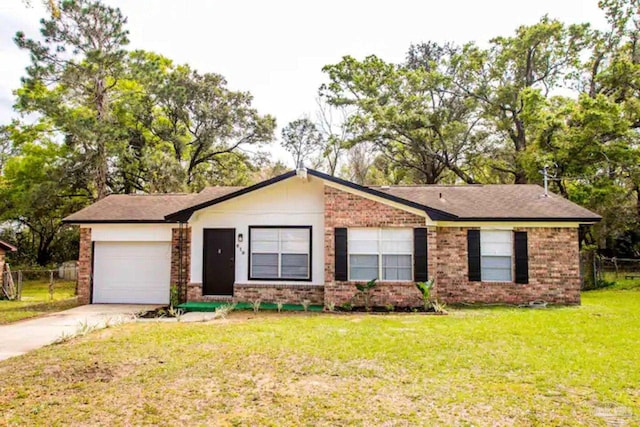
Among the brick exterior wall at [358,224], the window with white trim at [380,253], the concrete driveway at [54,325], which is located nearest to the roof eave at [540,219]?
the brick exterior wall at [358,224]

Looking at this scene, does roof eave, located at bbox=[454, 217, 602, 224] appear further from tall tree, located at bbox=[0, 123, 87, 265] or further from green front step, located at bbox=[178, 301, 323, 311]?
tall tree, located at bbox=[0, 123, 87, 265]

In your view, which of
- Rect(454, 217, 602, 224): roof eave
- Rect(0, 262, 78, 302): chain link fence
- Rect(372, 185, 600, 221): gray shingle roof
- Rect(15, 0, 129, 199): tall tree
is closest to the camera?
Rect(454, 217, 602, 224): roof eave

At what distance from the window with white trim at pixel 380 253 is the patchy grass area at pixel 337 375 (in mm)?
2776

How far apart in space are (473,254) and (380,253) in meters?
2.87

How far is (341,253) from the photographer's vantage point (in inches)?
469

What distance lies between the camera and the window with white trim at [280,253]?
499 inches

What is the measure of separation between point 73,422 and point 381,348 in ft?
15.0

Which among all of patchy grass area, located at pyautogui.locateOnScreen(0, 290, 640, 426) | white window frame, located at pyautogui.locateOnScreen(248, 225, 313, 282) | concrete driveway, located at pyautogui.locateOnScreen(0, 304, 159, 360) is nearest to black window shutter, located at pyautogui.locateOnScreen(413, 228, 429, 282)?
patchy grass area, located at pyautogui.locateOnScreen(0, 290, 640, 426)

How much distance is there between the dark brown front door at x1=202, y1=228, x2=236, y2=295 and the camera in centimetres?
1291

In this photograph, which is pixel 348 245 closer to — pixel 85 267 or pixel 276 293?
pixel 276 293

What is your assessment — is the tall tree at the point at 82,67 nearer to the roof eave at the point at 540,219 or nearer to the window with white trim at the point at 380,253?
the window with white trim at the point at 380,253

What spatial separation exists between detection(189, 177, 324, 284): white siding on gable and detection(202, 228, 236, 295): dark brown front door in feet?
0.55

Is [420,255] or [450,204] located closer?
[420,255]

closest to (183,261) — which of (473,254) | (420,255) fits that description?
(420,255)
